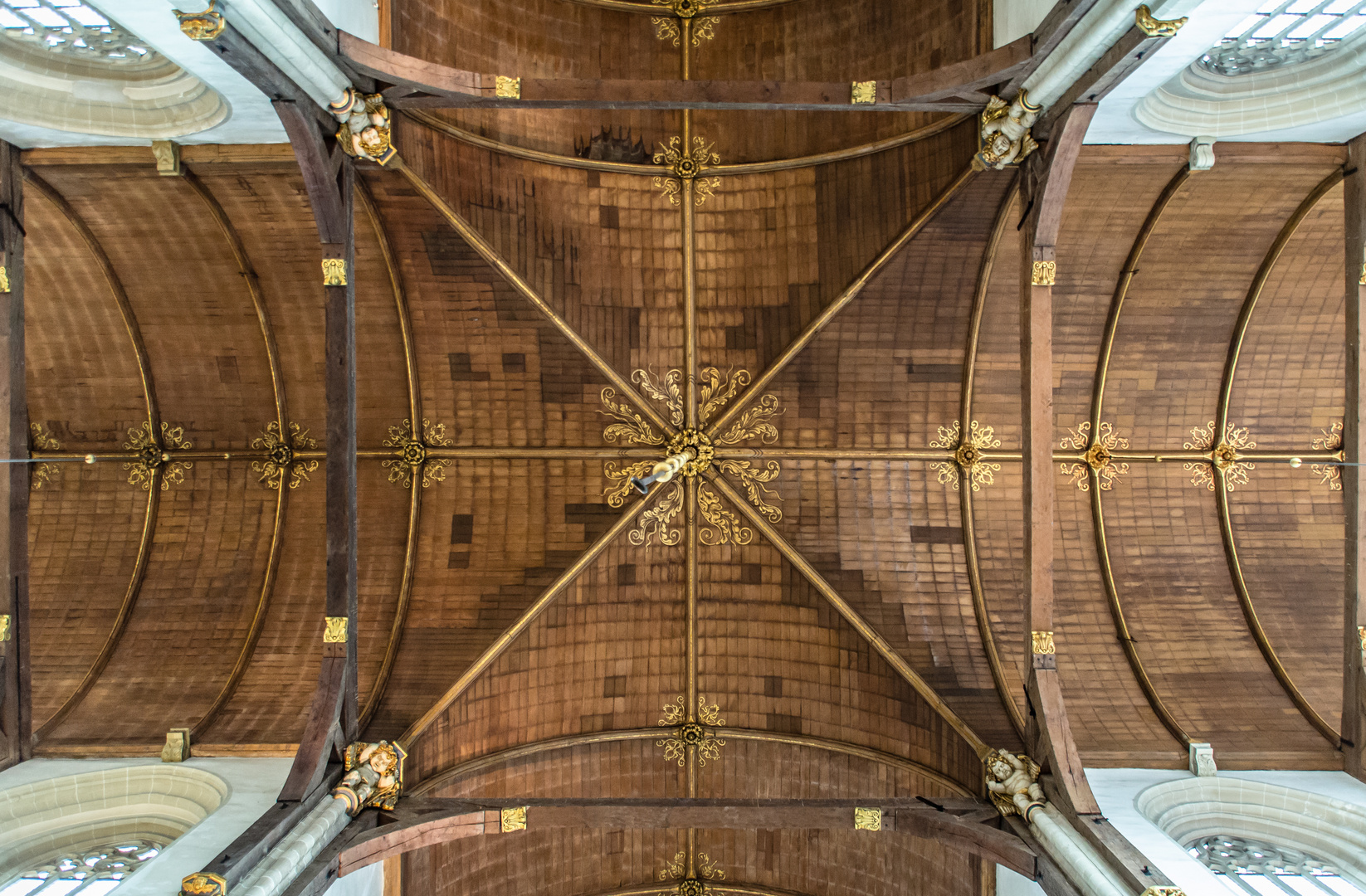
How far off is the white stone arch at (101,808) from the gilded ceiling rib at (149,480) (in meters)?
1.58

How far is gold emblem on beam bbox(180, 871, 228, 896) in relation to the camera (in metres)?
6.63

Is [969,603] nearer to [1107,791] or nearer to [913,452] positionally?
[913,452]

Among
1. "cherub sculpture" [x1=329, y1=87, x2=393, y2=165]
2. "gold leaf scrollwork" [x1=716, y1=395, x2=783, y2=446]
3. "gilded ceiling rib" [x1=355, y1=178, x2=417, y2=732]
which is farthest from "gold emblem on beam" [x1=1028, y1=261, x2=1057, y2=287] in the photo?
"gilded ceiling rib" [x1=355, y1=178, x2=417, y2=732]

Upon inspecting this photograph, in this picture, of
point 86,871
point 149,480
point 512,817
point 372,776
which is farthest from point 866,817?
point 149,480

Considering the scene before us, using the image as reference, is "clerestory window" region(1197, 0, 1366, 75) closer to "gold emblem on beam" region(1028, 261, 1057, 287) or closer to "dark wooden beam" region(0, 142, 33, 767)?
"gold emblem on beam" region(1028, 261, 1057, 287)

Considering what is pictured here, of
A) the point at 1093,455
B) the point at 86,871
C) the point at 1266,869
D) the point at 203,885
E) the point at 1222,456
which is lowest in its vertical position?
the point at 203,885

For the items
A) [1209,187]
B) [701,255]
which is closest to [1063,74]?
[1209,187]

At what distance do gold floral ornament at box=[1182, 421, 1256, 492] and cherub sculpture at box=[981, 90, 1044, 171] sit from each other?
6.16m

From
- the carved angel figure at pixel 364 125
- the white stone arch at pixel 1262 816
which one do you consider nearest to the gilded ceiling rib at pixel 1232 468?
the white stone arch at pixel 1262 816

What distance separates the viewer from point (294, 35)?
768 cm

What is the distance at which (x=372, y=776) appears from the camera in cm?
944

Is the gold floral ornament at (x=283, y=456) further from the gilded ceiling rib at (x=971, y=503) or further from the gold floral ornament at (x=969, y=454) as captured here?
the gilded ceiling rib at (x=971, y=503)

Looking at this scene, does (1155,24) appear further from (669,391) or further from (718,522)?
(718,522)

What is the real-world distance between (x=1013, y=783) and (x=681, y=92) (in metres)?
8.41
